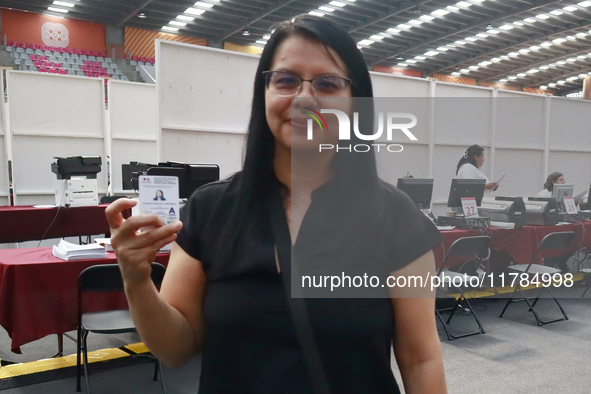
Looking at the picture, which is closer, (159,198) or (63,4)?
(159,198)

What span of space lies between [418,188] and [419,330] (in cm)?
338

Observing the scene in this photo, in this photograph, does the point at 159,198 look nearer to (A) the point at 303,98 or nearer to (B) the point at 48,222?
(A) the point at 303,98

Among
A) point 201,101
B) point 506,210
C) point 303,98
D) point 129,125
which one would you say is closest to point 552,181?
point 506,210

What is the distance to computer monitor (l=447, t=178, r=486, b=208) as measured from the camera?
14.2 feet

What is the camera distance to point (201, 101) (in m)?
4.17

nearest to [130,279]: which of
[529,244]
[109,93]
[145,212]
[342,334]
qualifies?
[145,212]

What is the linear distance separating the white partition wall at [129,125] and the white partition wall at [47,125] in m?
0.25

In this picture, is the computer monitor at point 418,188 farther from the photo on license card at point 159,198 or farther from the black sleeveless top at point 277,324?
the photo on license card at point 159,198

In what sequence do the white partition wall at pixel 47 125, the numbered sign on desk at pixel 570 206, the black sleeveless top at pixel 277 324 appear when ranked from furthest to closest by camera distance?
the white partition wall at pixel 47 125 → the numbered sign on desk at pixel 570 206 → the black sleeveless top at pixel 277 324

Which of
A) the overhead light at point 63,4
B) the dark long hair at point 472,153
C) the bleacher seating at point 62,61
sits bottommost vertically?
the dark long hair at point 472,153

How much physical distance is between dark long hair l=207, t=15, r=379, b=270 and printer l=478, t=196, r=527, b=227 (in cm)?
389

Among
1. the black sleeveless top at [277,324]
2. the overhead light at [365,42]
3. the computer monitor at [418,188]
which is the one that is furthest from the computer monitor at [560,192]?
the overhead light at [365,42]

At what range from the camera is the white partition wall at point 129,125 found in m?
6.84

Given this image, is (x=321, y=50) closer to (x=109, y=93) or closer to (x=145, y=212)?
(x=145, y=212)
